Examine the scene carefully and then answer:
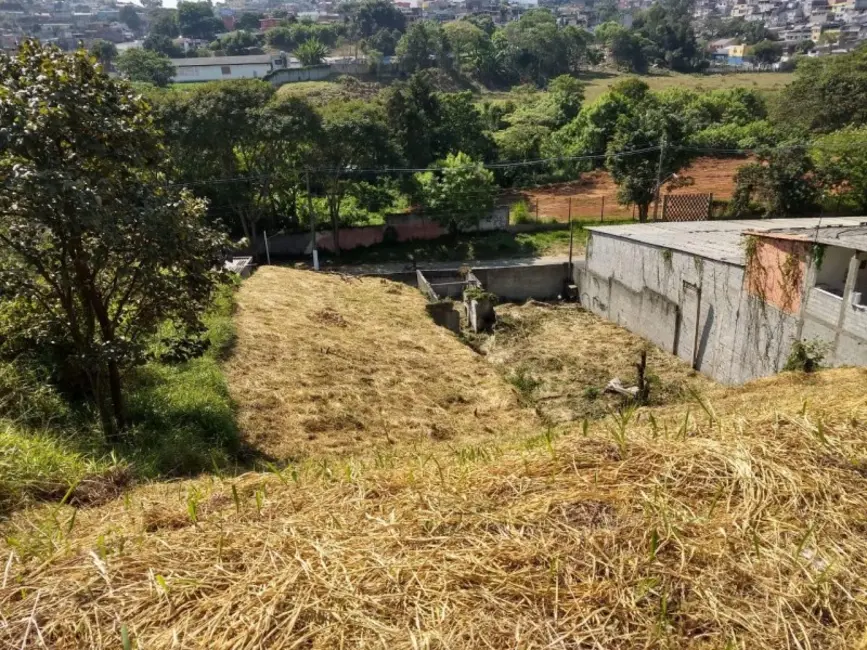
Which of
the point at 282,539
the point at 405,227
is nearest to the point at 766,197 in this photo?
the point at 405,227

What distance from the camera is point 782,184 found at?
23047mm

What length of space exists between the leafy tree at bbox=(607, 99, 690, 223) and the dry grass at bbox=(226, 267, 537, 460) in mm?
12120

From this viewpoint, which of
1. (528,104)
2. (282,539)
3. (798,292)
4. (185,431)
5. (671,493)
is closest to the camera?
Result: (282,539)

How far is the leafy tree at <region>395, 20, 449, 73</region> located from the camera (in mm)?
68375

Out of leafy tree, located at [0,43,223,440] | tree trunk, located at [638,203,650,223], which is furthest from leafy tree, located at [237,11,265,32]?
leafy tree, located at [0,43,223,440]

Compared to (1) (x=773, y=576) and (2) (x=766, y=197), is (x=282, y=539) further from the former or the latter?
(2) (x=766, y=197)

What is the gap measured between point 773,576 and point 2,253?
6.97m

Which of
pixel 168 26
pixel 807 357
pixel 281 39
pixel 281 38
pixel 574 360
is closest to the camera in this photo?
pixel 807 357

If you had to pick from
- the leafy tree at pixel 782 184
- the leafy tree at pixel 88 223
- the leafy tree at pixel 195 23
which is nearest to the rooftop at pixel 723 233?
the leafy tree at pixel 782 184

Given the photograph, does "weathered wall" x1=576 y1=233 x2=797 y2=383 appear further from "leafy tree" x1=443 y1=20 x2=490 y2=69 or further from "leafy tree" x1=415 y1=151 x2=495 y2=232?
"leafy tree" x1=443 y1=20 x2=490 y2=69

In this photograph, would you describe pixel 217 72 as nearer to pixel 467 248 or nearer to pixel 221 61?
pixel 221 61

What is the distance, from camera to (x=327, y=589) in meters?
2.23

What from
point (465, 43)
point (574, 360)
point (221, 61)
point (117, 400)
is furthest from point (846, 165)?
point (221, 61)

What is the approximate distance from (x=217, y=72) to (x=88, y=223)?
77.3 m
